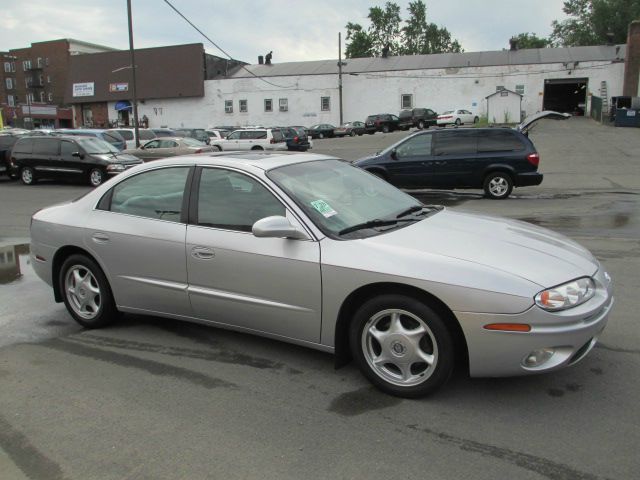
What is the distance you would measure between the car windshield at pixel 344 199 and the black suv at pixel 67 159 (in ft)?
45.0

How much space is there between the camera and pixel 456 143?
42.7ft

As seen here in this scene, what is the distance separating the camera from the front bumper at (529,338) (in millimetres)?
3115

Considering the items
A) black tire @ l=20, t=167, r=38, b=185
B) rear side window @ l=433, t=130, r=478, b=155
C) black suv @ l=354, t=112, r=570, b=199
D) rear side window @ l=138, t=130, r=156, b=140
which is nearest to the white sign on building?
rear side window @ l=138, t=130, r=156, b=140

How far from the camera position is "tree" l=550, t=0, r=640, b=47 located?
75.8 metres

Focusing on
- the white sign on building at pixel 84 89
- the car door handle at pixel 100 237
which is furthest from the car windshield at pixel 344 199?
the white sign on building at pixel 84 89

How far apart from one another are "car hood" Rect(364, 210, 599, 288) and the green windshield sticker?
39cm

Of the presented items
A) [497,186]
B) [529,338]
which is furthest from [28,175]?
[529,338]

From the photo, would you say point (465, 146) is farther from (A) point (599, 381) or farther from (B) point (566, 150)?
(B) point (566, 150)

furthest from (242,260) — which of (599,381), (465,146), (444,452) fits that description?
(465,146)

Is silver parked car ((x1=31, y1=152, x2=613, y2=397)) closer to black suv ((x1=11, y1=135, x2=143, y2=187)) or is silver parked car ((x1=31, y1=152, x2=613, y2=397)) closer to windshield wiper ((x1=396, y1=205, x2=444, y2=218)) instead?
windshield wiper ((x1=396, y1=205, x2=444, y2=218))

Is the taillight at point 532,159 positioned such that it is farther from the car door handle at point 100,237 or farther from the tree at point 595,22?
the tree at point 595,22

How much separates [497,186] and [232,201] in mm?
10022

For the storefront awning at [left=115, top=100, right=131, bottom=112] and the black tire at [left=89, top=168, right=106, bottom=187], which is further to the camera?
the storefront awning at [left=115, top=100, right=131, bottom=112]

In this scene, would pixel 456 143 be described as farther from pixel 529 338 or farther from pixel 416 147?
pixel 529 338
